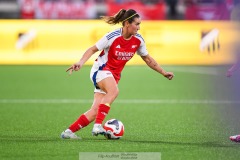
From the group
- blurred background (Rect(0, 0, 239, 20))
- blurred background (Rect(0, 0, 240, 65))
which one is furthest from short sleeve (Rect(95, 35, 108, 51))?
blurred background (Rect(0, 0, 239, 20))

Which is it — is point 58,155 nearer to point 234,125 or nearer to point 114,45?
point 114,45

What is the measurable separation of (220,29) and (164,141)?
41.1ft

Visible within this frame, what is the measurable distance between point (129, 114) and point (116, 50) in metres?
3.58

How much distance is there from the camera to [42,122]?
42.2ft

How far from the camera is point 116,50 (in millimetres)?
10672

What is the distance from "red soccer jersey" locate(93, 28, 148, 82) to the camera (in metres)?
10.6

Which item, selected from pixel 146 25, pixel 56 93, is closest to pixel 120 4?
A: pixel 146 25

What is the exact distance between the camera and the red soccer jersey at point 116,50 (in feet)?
34.8

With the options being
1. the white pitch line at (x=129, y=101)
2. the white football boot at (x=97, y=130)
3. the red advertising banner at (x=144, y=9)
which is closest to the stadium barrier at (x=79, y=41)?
the red advertising banner at (x=144, y=9)

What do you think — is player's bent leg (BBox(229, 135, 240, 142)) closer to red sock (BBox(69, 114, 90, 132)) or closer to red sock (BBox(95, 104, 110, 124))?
red sock (BBox(95, 104, 110, 124))

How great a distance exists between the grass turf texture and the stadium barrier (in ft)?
1.20

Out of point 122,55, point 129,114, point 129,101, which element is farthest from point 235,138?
point 129,101

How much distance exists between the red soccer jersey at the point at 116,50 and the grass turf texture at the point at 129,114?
992 mm

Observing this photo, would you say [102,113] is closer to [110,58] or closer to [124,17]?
[110,58]
